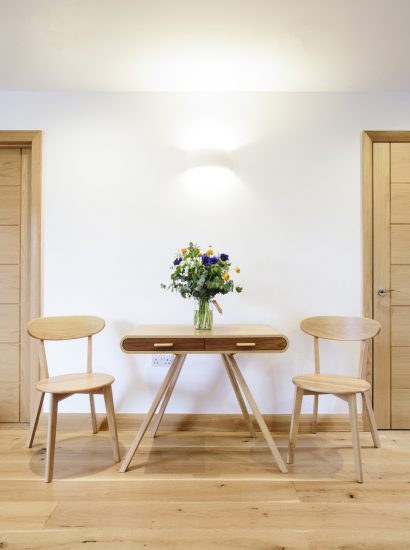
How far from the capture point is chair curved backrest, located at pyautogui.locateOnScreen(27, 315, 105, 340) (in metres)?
2.06

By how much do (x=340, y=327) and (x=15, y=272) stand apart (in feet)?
7.23

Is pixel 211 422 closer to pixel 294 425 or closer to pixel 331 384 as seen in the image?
pixel 294 425

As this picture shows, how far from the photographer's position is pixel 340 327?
7.03 feet

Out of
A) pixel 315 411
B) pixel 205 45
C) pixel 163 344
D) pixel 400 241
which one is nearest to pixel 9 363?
pixel 163 344

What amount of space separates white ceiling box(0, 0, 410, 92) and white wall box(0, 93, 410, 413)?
0.44ft

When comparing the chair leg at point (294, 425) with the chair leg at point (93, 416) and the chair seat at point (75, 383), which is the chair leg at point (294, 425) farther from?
the chair leg at point (93, 416)

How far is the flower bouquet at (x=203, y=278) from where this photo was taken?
187 centimetres

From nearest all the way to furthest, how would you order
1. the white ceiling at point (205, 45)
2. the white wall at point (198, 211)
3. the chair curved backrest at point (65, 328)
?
the white ceiling at point (205, 45)
the chair curved backrest at point (65, 328)
the white wall at point (198, 211)

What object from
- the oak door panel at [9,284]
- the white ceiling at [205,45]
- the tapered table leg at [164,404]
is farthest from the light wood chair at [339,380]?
the oak door panel at [9,284]

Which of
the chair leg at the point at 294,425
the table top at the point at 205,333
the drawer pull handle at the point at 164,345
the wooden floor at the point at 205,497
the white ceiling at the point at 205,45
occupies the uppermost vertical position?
the white ceiling at the point at 205,45

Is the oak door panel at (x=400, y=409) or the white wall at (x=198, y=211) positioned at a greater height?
the white wall at (x=198, y=211)

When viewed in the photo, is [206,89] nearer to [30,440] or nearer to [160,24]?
[160,24]

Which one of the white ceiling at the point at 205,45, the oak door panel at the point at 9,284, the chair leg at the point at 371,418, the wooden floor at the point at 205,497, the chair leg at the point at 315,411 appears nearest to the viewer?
the wooden floor at the point at 205,497

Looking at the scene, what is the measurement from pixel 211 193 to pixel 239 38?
867 mm
